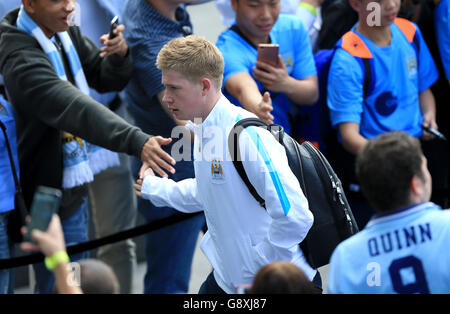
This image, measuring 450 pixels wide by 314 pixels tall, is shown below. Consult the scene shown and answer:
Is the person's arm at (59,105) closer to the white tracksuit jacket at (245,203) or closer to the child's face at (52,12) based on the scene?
the child's face at (52,12)

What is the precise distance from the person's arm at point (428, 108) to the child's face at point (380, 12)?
549mm

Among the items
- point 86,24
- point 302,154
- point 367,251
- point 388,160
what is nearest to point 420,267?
point 367,251

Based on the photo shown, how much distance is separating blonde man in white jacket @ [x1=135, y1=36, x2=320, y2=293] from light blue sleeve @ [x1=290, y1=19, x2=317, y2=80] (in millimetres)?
1444

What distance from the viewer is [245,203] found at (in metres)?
3.12

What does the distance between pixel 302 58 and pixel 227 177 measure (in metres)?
1.75

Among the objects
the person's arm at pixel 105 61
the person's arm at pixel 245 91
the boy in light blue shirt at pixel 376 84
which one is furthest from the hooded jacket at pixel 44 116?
the boy in light blue shirt at pixel 376 84

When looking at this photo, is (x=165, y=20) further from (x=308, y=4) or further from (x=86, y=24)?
(x=308, y=4)

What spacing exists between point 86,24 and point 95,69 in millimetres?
526

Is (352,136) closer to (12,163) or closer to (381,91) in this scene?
(381,91)

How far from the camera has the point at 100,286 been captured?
9.05 feet

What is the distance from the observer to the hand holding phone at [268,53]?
4.19 m

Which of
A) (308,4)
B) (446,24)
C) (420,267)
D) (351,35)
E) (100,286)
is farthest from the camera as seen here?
(308,4)

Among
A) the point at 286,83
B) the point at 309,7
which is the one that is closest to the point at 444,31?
the point at 309,7

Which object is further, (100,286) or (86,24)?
(86,24)
